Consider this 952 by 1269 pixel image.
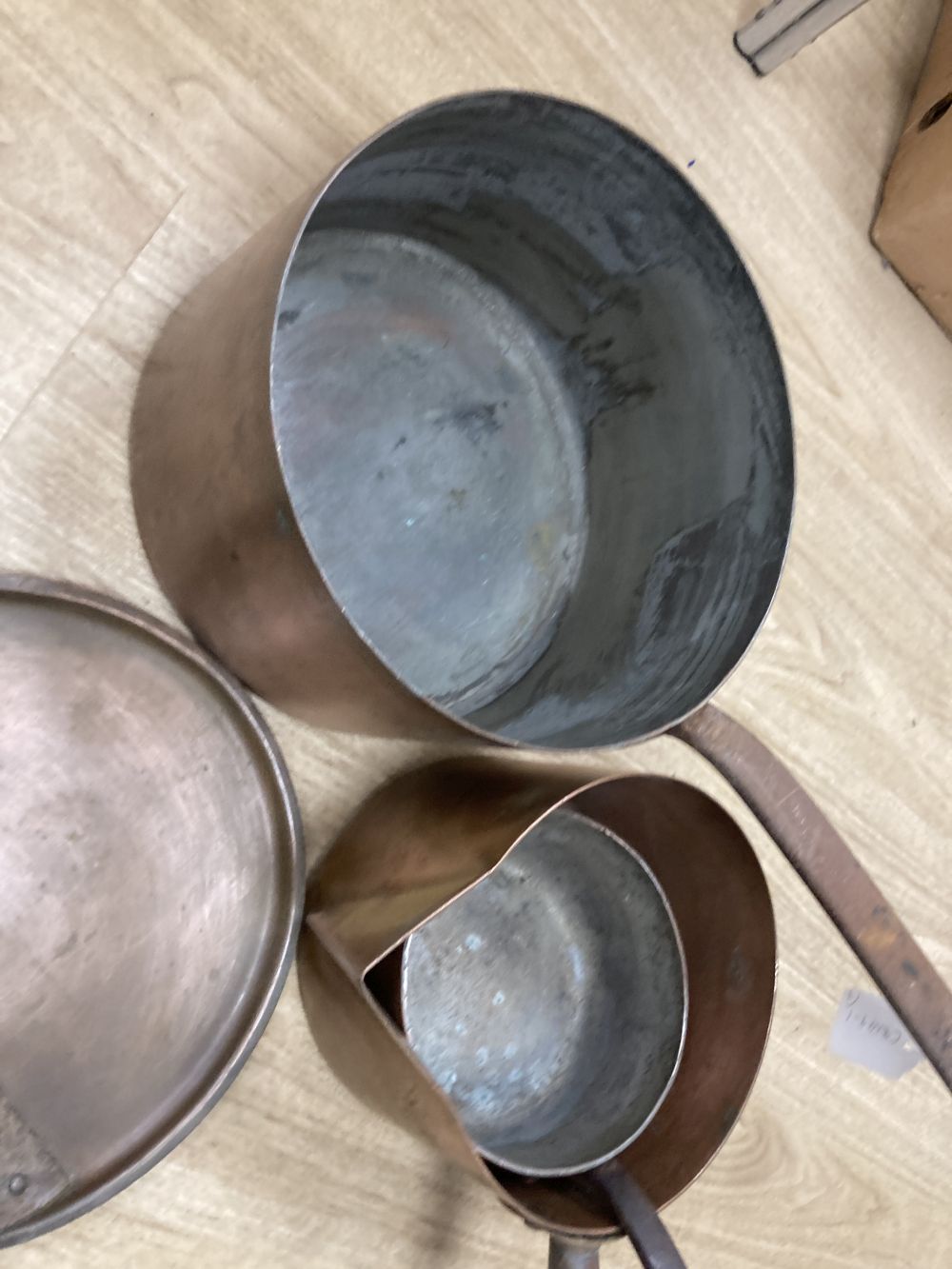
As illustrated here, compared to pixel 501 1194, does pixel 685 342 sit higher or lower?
higher

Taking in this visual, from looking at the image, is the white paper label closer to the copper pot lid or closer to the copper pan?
the copper pan

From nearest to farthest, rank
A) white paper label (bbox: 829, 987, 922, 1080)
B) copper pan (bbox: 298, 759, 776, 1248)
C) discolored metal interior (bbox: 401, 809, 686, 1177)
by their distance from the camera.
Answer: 1. copper pan (bbox: 298, 759, 776, 1248)
2. discolored metal interior (bbox: 401, 809, 686, 1177)
3. white paper label (bbox: 829, 987, 922, 1080)

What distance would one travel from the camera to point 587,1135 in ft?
1.97

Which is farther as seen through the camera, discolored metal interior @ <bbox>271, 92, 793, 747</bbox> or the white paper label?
the white paper label

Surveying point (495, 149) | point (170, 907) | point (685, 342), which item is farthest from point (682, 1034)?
point (495, 149)

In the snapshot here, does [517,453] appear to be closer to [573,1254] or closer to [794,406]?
[794,406]

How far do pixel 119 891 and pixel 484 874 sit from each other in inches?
8.2

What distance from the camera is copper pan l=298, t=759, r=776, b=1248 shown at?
502 mm

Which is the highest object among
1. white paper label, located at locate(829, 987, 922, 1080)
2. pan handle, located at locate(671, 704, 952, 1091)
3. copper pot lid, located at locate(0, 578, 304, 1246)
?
copper pot lid, located at locate(0, 578, 304, 1246)

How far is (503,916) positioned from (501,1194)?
0.18 meters

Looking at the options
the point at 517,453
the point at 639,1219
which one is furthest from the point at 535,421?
the point at 639,1219

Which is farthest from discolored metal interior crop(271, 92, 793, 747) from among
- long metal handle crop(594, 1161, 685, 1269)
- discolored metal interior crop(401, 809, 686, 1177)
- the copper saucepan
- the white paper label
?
the white paper label

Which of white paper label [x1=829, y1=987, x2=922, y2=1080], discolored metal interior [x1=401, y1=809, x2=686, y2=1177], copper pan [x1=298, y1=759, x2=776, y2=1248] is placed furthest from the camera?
white paper label [x1=829, y1=987, x2=922, y2=1080]

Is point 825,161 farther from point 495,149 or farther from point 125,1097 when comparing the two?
point 125,1097
